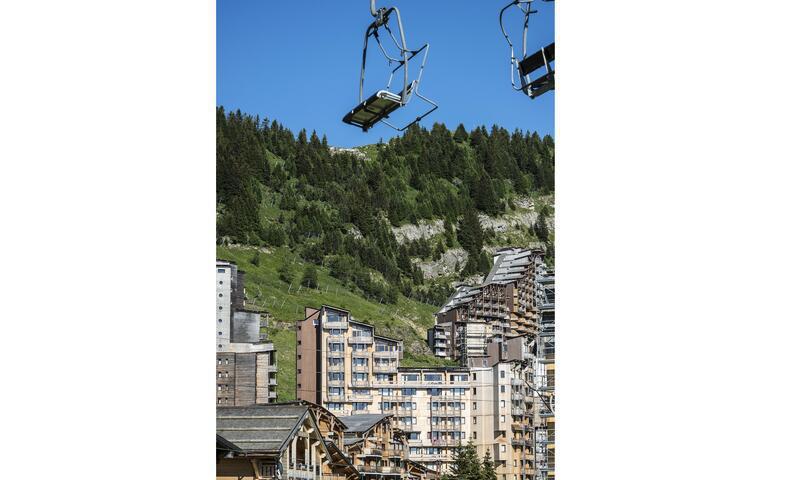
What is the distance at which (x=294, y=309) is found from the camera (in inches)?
238

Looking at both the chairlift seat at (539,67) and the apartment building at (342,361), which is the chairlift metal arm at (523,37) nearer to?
the chairlift seat at (539,67)

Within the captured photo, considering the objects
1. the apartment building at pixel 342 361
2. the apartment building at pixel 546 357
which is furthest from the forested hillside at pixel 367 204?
the apartment building at pixel 546 357

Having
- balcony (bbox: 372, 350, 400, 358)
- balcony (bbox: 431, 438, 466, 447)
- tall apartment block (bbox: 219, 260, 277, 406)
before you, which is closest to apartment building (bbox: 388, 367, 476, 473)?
balcony (bbox: 431, 438, 466, 447)

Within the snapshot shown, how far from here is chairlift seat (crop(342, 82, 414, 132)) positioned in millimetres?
5644

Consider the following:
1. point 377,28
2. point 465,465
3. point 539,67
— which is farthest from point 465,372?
point 377,28

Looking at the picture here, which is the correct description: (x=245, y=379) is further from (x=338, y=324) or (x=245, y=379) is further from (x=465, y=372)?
(x=465, y=372)

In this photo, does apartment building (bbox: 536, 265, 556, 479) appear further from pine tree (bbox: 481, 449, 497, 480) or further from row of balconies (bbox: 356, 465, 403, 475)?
row of balconies (bbox: 356, 465, 403, 475)

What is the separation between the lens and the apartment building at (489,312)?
5887 millimetres

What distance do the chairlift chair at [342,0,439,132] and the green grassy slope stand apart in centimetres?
86

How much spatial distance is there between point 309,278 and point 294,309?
0.18 m

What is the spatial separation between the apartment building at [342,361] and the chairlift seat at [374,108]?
98cm

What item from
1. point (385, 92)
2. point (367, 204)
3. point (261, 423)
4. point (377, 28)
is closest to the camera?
point (385, 92)
